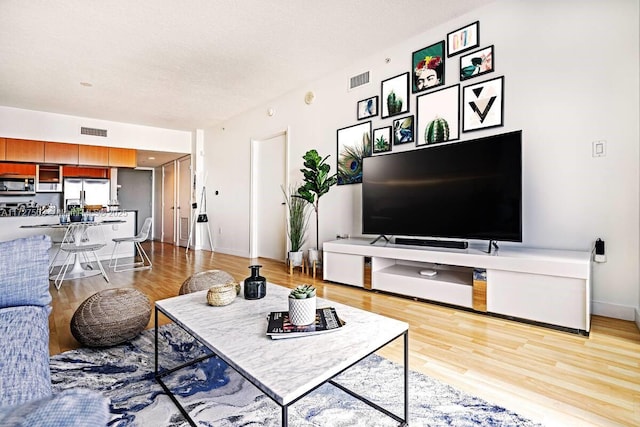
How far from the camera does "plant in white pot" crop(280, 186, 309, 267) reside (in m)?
4.36

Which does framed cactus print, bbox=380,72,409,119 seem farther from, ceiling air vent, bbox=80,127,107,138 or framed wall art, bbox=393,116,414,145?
ceiling air vent, bbox=80,127,107,138

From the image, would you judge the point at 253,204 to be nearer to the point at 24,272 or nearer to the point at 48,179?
the point at 48,179

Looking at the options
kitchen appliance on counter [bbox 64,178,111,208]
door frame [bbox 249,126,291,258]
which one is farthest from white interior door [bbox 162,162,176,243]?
door frame [bbox 249,126,291,258]

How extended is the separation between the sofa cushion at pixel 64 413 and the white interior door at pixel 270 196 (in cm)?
454

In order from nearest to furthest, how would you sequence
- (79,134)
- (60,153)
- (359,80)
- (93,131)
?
(359,80)
(60,153)
(79,134)
(93,131)

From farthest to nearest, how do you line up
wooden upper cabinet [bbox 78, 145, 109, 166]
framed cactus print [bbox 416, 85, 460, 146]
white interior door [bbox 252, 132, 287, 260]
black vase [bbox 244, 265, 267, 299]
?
wooden upper cabinet [bbox 78, 145, 109, 166] < white interior door [bbox 252, 132, 287, 260] < framed cactus print [bbox 416, 85, 460, 146] < black vase [bbox 244, 265, 267, 299]

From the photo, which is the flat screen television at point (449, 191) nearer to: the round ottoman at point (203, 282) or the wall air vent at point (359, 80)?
the wall air vent at point (359, 80)

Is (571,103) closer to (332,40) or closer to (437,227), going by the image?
(437,227)

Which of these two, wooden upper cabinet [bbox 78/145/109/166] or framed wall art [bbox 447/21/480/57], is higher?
framed wall art [bbox 447/21/480/57]

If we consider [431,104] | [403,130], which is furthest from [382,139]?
[431,104]

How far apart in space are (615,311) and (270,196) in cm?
454

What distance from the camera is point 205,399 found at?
1.48 meters

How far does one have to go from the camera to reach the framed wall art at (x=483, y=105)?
290 centimetres

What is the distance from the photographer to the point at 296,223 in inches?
182
